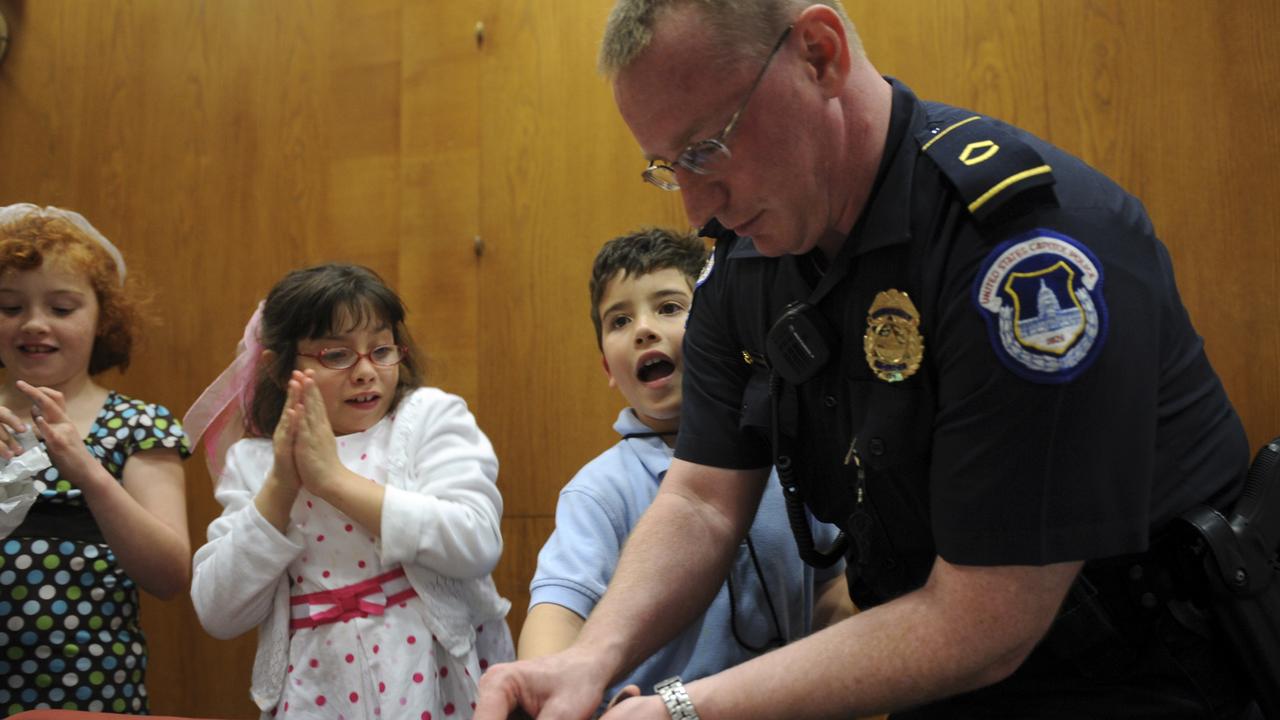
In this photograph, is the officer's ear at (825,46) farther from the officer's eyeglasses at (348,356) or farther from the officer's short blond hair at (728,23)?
the officer's eyeglasses at (348,356)

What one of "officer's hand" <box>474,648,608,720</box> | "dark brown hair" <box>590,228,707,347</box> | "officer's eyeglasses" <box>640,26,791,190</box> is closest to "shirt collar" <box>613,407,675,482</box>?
"dark brown hair" <box>590,228,707,347</box>

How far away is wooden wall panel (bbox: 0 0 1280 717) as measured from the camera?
8.13 feet

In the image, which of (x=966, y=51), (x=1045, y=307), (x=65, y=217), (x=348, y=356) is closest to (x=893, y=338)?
(x=1045, y=307)

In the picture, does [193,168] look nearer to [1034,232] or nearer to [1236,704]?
[1034,232]

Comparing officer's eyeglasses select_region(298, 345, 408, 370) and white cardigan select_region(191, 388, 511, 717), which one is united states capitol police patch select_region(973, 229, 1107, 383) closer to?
white cardigan select_region(191, 388, 511, 717)

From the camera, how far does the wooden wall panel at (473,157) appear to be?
2477mm

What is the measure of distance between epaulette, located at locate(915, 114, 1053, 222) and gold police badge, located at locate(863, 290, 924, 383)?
134 mm

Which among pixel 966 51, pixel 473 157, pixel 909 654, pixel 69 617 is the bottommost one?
pixel 69 617

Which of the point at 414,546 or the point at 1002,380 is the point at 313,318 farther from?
the point at 1002,380

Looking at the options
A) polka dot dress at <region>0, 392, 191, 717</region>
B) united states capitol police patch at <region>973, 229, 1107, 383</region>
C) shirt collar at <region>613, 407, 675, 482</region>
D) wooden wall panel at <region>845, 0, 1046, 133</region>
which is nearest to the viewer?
united states capitol police patch at <region>973, 229, 1107, 383</region>

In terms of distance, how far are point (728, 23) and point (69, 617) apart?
194cm

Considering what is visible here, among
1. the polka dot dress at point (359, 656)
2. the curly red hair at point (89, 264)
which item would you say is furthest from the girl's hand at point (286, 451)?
the curly red hair at point (89, 264)

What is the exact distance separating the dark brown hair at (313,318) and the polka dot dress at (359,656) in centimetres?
27

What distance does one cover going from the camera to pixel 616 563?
1889mm
